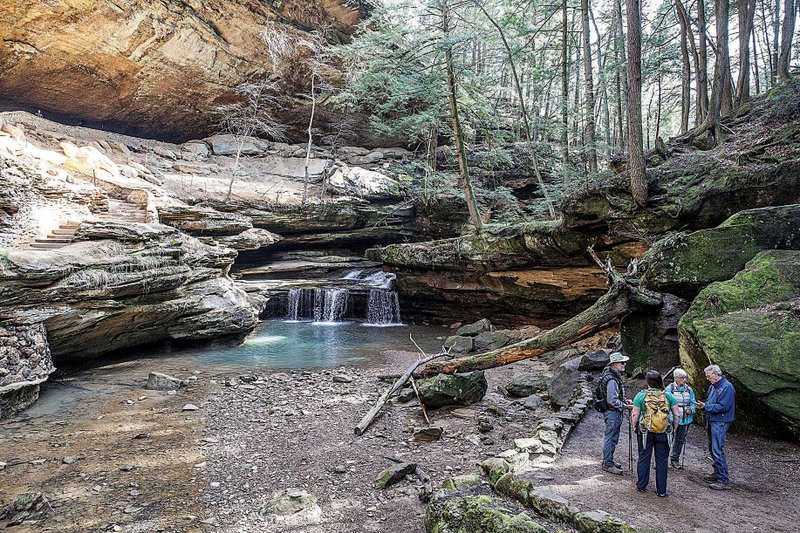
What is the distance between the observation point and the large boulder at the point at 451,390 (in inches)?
321

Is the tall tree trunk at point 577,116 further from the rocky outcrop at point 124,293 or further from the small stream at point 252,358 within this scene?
the rocky outcrop at point 124,293

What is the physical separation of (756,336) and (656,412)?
2.84 m

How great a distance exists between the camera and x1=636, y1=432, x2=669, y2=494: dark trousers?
13.8ft

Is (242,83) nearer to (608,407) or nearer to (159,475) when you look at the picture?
(159,475)

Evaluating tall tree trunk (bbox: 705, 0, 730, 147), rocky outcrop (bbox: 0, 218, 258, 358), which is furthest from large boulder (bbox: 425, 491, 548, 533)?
tall tree trunk (bbox: 705, 0, 730, 147)

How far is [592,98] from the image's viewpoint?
17.5m

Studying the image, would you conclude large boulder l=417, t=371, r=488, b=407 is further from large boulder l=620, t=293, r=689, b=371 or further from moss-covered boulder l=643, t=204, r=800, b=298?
moss-covered boulder l=643, t=204, r=800, b=298

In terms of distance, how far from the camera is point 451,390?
26.8 feet

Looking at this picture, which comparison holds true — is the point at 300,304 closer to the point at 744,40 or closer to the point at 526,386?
the point at 526,386

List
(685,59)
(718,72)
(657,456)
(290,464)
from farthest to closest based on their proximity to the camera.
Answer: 1. (685,59)
2. (718,72)
3. (290,464)
4. (657,456)

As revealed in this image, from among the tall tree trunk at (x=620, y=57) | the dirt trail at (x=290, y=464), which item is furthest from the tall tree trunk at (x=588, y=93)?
the dirt trail at (x=290, y=464)

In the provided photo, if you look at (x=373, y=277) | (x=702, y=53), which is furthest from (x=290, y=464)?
(x=702, y=53)

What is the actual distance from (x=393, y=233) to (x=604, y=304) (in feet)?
59.3

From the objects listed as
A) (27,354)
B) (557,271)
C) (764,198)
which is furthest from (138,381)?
(764,198)
